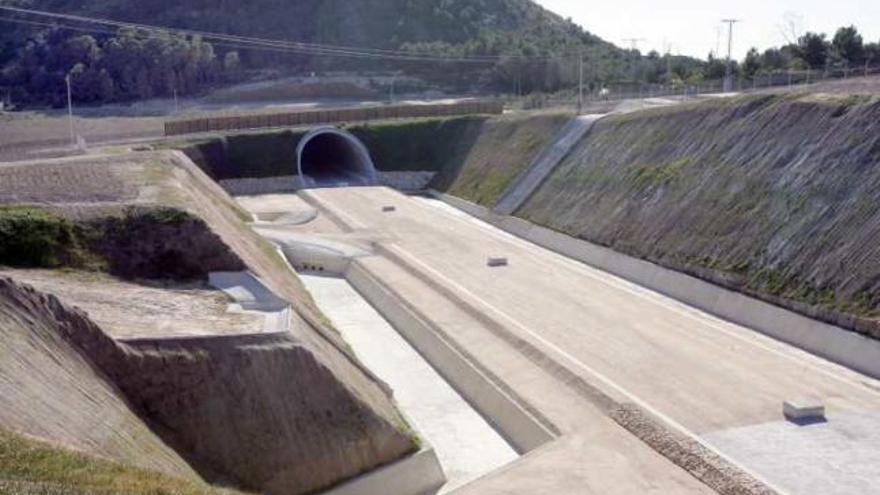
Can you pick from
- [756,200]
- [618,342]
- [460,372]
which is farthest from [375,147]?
[460,372]

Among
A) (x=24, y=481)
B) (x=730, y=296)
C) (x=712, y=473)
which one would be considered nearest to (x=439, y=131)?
(x=730, y=296)

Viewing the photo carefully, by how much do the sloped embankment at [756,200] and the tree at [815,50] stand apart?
34634 mm

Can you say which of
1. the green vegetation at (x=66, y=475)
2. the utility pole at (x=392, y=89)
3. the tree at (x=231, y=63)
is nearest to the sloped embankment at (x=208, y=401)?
the green vegetation at (x=66, y=475)

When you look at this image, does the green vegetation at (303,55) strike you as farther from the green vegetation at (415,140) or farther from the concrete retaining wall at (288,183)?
the concrete retaining wall at (288,183)

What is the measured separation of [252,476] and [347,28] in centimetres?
12351

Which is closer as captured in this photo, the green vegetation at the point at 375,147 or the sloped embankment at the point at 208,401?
the sloped embankment at the point at 208,401

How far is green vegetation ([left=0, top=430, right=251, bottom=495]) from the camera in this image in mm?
11672

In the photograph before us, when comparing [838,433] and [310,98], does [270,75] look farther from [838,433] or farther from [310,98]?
[838,433]

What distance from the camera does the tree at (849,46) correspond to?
75375 millimetres

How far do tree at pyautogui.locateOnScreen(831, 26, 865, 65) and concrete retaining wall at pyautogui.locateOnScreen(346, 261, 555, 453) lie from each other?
53.4m

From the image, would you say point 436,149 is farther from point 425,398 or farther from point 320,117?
point 425,398

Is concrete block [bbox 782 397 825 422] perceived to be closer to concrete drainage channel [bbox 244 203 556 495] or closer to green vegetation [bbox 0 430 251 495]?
concrete drainage channel [bbox 244 203 556 495]

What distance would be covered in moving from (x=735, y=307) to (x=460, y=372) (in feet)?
34.6

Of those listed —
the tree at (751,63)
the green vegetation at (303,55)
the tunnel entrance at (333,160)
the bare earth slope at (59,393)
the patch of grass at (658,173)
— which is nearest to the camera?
the bare earth slope at (59,393)
